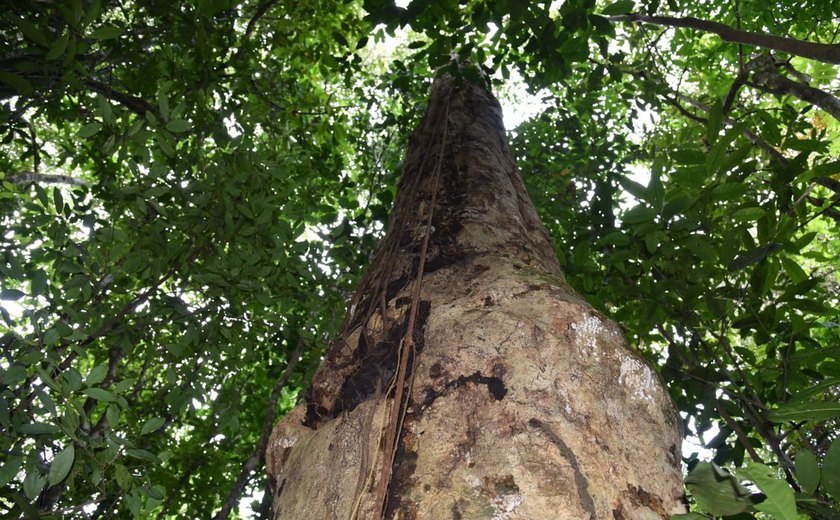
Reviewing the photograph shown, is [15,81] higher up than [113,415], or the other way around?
[15,81]

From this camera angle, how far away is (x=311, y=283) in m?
3.47

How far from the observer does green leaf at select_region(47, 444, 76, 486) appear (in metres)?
1.43

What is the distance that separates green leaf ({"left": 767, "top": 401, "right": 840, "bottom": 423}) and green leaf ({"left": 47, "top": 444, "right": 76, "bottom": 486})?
5.53ft

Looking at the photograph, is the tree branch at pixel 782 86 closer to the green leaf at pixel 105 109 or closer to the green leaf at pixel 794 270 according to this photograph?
the green leaf at pixel 794 270

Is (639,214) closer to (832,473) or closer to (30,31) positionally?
(832,473)

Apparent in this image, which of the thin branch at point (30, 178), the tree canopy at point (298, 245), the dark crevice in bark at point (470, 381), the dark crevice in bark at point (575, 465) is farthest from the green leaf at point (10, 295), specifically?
the thin branch at point (30, 178)

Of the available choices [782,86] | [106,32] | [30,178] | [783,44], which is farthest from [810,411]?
[30,178]

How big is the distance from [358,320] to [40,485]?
1030mm

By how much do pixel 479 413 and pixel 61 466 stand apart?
1.23 metres

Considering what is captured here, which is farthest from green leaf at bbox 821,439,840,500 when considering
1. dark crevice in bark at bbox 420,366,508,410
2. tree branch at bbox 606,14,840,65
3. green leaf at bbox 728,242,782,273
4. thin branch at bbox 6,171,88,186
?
thin branch at bbox 6,171,88,186

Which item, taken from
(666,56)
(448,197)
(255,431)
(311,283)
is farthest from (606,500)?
(666,56)

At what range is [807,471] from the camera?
0.88m

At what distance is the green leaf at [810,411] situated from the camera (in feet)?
3.05

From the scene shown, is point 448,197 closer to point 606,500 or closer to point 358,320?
point 358,320
